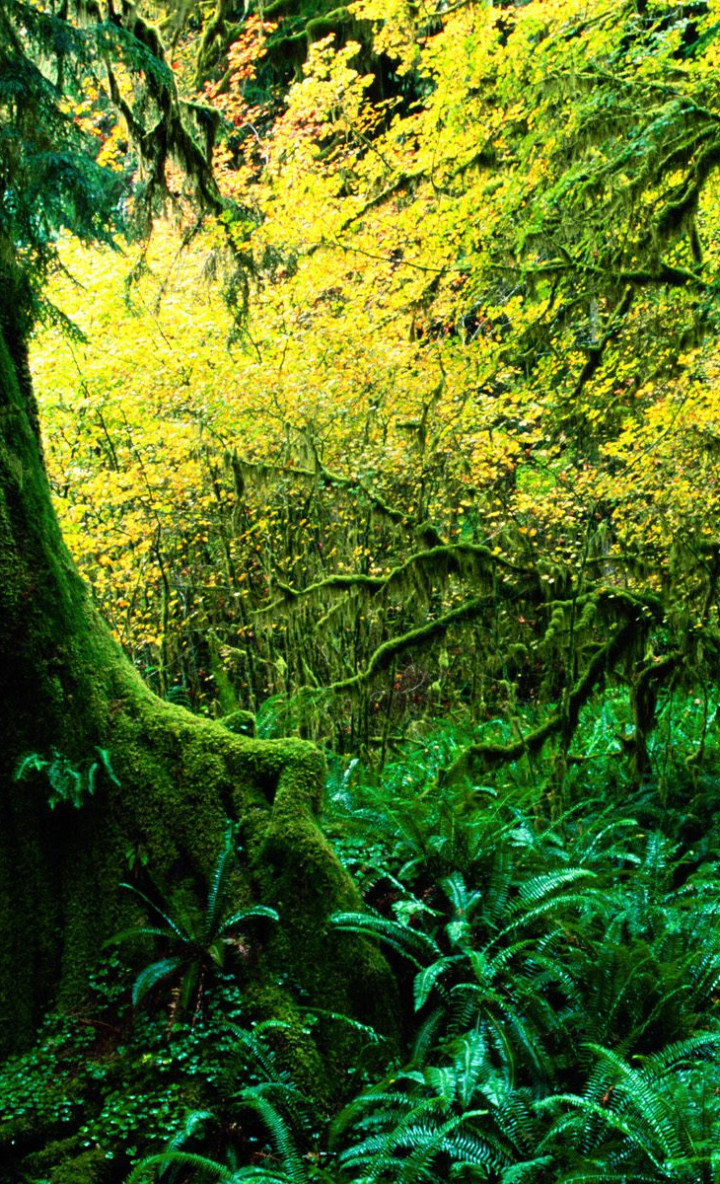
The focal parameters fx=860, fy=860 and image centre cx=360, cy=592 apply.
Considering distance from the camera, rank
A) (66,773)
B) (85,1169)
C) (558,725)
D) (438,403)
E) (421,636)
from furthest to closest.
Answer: (438,403), (421,636), (558,725), (66,773), (85,1169)

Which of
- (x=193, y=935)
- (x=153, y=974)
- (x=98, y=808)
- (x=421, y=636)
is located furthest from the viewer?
(x=421, y=636)

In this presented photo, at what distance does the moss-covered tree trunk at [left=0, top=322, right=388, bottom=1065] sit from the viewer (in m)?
3.92

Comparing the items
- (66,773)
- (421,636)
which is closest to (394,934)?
(66,773)

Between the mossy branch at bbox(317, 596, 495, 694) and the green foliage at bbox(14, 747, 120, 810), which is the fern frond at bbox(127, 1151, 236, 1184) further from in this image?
the mossy branch at bbox(317, 596, 495, 694)

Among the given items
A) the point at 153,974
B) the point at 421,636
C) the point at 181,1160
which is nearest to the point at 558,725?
the point at 421,636

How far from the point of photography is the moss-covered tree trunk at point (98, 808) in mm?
3920

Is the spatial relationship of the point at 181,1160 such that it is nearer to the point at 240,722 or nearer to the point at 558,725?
the point at 240,722

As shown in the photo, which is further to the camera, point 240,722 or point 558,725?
point 558,725

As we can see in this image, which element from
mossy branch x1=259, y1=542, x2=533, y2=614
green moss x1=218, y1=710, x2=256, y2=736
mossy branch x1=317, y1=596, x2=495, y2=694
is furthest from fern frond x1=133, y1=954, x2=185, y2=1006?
mossy branch x1=259, y1=542, x2=533, y2=614

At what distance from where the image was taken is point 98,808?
4148 millimetres

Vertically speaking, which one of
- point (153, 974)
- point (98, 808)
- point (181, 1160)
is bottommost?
point (181, 1160)

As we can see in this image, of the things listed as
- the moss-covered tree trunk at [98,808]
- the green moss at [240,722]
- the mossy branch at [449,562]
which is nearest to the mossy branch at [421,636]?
the mossy branch at [449,562]

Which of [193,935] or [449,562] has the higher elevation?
[449,562]

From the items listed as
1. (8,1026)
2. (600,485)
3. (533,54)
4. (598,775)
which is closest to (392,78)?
(533,54)
